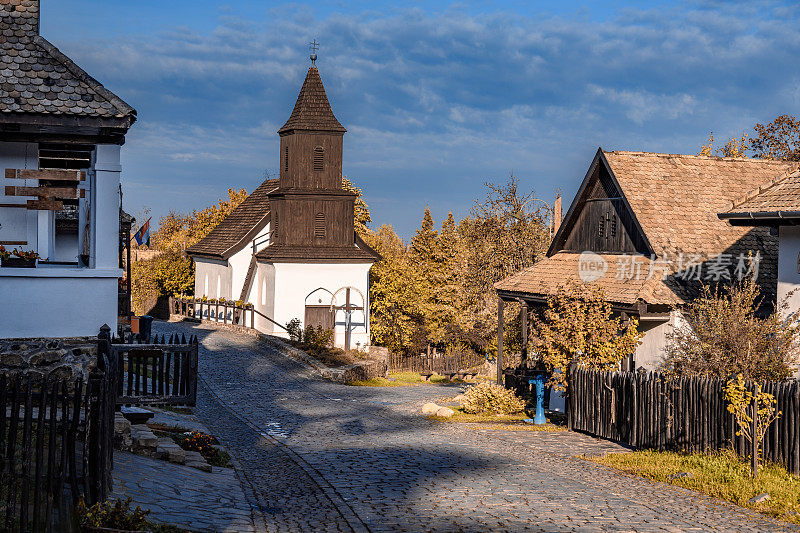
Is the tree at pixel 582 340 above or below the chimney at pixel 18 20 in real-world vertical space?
below

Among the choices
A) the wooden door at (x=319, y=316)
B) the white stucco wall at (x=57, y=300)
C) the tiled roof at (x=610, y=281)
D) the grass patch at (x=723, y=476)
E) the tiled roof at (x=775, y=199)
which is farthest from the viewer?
the wooden door at (x=319, y=316)

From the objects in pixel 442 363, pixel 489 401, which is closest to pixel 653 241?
pixel 489 401

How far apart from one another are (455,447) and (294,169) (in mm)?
34633

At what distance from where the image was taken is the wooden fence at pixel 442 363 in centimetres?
4334

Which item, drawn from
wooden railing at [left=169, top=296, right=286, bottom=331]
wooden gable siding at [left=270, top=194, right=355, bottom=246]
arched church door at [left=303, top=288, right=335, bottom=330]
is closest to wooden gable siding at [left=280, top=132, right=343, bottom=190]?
wooden gable siding at [left=270, top=194, right=355, bottom=246]

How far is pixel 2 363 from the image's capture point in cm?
1260

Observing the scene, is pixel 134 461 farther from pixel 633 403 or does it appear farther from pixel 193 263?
A: pixel 193 263

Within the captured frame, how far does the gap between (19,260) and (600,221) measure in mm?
18536

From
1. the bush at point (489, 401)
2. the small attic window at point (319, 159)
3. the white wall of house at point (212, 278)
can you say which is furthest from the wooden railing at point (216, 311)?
the bush at point (489, 401)

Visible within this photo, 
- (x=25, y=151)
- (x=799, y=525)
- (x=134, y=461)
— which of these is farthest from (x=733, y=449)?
(x=25, y=151)

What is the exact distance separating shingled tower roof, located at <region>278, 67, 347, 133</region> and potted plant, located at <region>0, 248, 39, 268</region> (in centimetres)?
3604

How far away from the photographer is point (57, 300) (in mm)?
13039

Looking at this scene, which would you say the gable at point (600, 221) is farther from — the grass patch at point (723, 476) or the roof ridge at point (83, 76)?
the roof ridge at point (83, 76)

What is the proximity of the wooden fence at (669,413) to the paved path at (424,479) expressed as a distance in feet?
1.86
